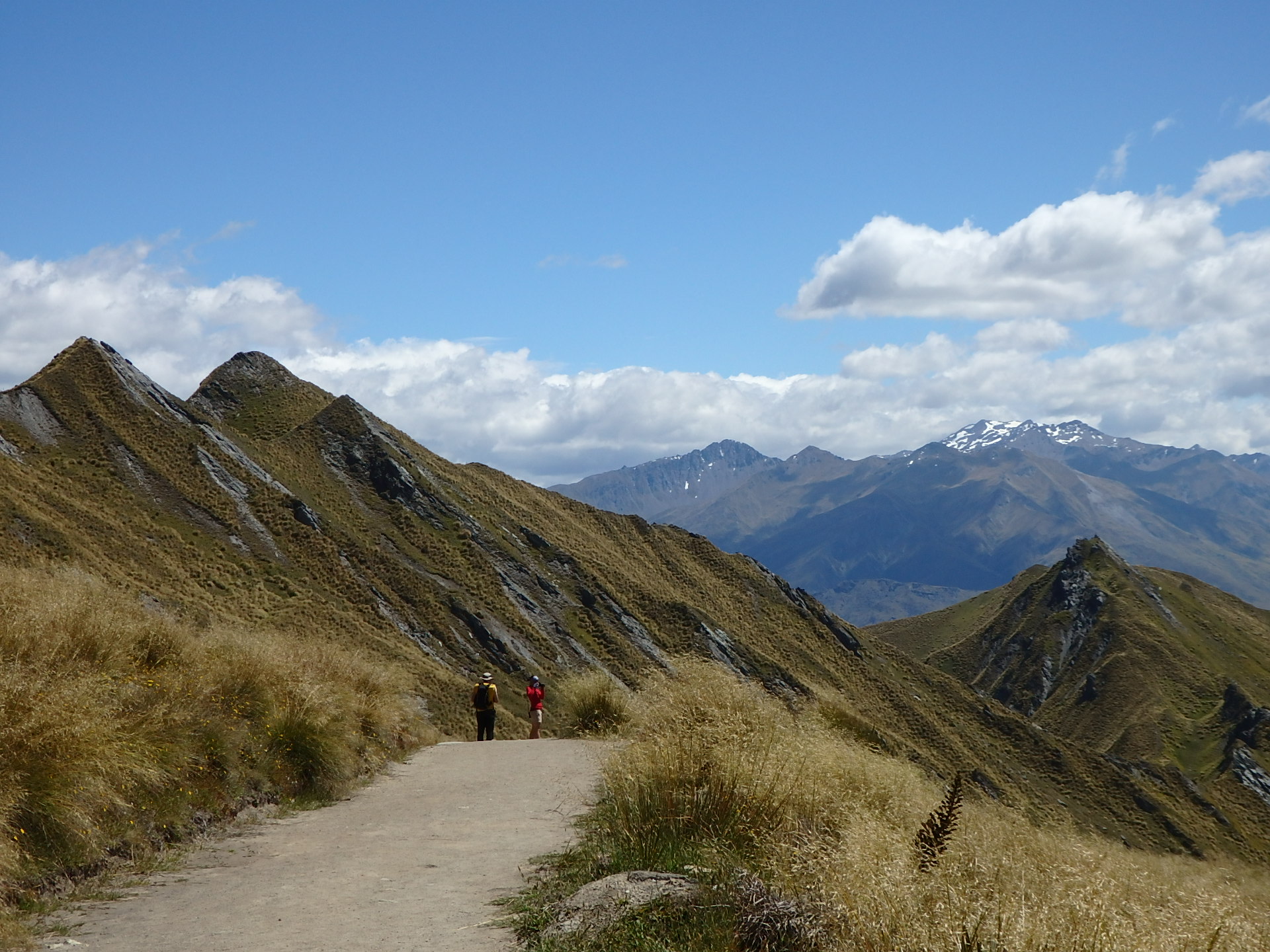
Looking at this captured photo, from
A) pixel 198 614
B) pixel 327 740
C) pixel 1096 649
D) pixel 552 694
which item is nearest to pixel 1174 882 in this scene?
pixel 327 740

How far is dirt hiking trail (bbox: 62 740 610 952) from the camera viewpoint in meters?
7.07

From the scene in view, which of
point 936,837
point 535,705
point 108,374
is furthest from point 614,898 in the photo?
point 108,374

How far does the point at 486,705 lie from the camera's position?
77.4 feet

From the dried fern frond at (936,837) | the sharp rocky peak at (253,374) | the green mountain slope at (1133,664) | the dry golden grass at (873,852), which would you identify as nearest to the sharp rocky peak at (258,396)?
the sharp rocky peak at (253,374)

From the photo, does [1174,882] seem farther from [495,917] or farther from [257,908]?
[257,908]

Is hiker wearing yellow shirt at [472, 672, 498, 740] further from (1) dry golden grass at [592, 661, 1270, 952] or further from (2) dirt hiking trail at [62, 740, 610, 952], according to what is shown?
(1) dry golden grass at [592, 661, 1270, 952]

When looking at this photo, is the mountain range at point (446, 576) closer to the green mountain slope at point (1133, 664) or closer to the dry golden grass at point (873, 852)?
the green mountain slope at point (1133, 664)

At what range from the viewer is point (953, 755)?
85.6 metres

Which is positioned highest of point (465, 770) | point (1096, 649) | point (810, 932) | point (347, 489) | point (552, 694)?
point (347, 489)

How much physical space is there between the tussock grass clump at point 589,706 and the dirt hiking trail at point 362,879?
270 inches

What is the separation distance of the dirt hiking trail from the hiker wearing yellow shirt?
8604 millimetres

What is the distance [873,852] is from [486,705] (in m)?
18.3

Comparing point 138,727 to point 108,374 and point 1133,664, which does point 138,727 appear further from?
point 1133,664

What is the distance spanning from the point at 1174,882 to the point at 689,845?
165 inches
